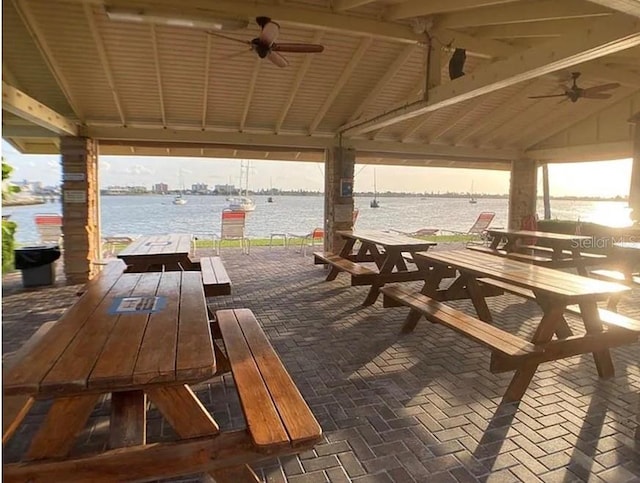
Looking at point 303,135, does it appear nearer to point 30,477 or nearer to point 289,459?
point 289,459

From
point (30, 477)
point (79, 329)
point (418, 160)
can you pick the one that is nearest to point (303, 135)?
point (418, 160)

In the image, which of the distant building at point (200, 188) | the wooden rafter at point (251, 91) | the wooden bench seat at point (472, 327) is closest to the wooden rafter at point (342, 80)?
the wooden rafter at point (251, 91)

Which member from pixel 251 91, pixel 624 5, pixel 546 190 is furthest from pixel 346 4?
pixel 546 190

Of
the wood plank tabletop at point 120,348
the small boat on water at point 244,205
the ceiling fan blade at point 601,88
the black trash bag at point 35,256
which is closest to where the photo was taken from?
the wood plank tabletop at point 120,348

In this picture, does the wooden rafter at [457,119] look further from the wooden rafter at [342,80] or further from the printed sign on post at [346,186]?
the wooden rafter at [342,80]

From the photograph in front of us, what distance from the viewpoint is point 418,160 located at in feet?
34.9

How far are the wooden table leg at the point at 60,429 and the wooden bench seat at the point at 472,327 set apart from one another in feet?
8.09

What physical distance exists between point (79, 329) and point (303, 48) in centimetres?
373

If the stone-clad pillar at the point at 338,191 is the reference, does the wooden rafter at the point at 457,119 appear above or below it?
above

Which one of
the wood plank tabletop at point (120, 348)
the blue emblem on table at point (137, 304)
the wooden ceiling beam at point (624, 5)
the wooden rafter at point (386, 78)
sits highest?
the wooden rafter at point (386, 78)

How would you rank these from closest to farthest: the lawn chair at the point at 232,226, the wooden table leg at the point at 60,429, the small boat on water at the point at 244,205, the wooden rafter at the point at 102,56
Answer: the wooden table leg at the point at 60,429 < the wooden rafter at the point at 102,56 < the lawn chair at the point at 232,226 < the small boat on water at the point at 244,205

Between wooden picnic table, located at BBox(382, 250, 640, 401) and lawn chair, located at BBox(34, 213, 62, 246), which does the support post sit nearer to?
wooden picnic table, located at BBox(382, 250, 640, 401)

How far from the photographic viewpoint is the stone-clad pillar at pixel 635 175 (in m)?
8.21

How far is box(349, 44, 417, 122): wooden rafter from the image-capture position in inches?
241
